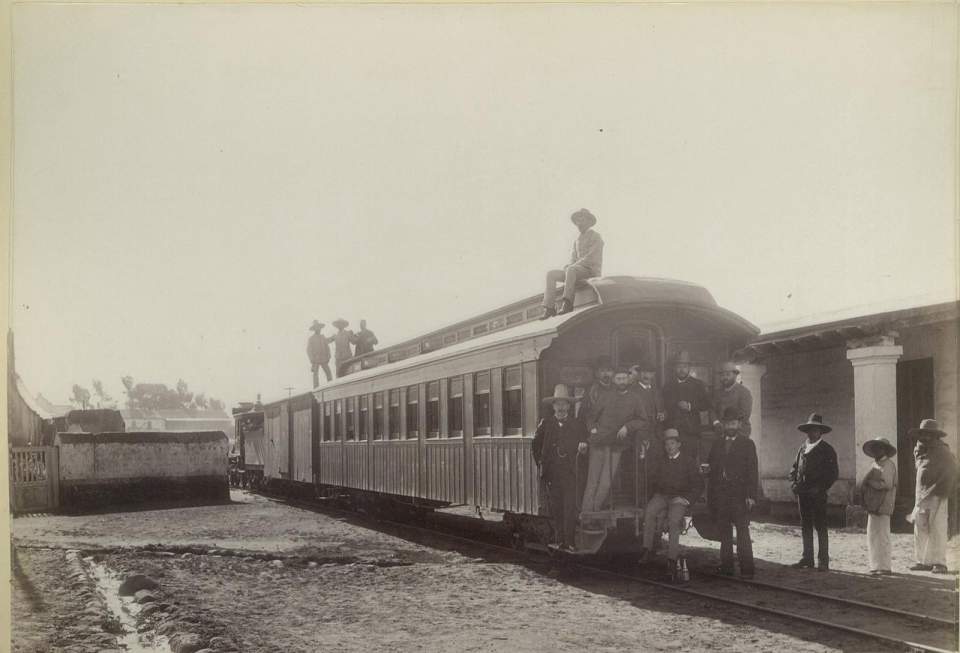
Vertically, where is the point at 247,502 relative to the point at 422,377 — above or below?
below

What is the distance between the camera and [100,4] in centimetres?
846

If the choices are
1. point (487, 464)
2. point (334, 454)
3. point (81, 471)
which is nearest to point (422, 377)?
point (487, 464)

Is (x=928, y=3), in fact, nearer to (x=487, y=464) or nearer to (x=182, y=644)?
(x=487, y=464)

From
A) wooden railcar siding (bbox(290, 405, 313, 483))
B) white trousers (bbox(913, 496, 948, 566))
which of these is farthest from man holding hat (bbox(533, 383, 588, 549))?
wooden railcar siding (bbox(290, 405, 313, 483))

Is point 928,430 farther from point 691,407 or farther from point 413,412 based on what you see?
point 413,412

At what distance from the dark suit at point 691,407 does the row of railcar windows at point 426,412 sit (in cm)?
172

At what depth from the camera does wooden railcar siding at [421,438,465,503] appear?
1311cm

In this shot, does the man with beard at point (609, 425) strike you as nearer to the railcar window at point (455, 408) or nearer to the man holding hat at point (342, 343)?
the railcar window at point (455, 408)

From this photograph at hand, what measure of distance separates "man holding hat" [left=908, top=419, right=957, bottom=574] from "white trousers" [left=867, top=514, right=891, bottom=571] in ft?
0.96

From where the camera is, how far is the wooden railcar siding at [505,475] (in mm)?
10844

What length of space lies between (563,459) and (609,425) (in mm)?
612

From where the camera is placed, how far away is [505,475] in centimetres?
1153

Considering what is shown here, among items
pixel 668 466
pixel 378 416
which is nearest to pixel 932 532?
pixel 668 466

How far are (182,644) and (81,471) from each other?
51.1 feet
